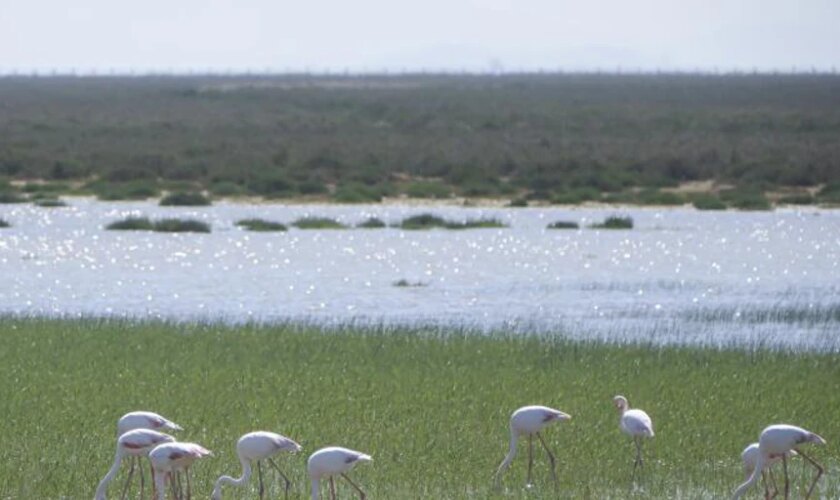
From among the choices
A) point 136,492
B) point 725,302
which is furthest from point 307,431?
point 725,302

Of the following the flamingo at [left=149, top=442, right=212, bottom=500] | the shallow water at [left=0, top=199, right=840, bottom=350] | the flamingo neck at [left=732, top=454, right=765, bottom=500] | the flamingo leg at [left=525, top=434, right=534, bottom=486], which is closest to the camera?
the flamingo at [left=149, top=442, right=212, bottom=500]

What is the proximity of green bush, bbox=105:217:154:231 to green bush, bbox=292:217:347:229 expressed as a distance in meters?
3.49

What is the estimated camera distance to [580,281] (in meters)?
32.9

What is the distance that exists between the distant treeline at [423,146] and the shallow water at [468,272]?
4685mm

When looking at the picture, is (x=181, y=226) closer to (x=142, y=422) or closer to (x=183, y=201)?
(x=183, y=201)

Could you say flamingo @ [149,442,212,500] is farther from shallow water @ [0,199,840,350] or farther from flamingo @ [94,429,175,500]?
shallow water @ [0,199,840,350]

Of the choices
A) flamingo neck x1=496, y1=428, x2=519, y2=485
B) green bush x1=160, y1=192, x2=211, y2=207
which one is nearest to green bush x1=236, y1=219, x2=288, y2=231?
green bush x1=160, y1=192, x2=211, y2=207

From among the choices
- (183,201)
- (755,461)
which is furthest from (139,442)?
(183,201)

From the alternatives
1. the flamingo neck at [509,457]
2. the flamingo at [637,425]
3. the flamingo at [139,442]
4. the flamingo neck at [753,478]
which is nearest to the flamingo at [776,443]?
the flamingo neck at [753,478]

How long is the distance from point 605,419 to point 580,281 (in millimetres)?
16513

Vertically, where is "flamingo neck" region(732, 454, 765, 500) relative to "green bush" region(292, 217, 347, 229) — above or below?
above

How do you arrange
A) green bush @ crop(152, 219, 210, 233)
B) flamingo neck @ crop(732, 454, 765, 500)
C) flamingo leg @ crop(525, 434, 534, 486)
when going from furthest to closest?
1. green bush @ crop(152, 219, 210, 233)
2. flamingo leg @ crop(525, 434, 534, 486)
3. flamingo neck @ crop(732, 454, 765, 500)

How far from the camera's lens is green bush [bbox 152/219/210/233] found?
133ft

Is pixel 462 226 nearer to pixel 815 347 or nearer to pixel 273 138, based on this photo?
pixel 815 347
